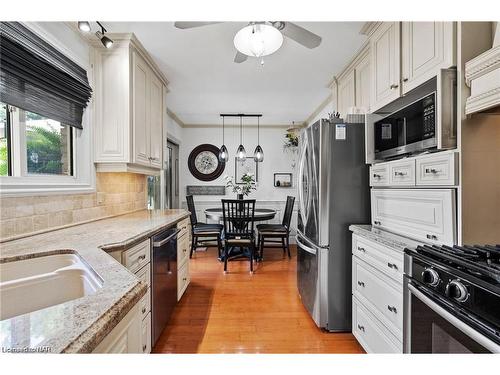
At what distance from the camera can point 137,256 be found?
154 cm

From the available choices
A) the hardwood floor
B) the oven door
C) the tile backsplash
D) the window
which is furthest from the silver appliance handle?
the window

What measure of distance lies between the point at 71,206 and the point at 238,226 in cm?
216

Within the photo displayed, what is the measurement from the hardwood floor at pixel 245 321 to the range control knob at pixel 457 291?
1.21 m

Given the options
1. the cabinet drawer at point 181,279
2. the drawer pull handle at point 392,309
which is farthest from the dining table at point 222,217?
the drawer pull handle at point 392,309

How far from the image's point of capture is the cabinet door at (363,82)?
7.80 feet

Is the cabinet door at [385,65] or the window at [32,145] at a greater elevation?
the cabinet door at [385,65]

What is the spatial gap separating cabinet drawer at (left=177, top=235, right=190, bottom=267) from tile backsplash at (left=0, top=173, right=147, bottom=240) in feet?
2.37

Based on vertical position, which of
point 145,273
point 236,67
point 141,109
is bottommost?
point 145,273

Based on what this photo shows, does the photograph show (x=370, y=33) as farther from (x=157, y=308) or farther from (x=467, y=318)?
(x=157, y=308)

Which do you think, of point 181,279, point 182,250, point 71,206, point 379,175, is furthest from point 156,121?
point 379,175

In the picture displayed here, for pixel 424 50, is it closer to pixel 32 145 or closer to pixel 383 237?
pixel 383 237

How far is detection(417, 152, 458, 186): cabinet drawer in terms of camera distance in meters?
1.22

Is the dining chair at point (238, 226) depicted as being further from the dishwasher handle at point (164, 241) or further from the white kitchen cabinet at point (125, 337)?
the white kitchen cabinet at point (125, 337)
